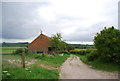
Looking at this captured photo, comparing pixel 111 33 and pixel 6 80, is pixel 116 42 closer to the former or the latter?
pixel 111 33

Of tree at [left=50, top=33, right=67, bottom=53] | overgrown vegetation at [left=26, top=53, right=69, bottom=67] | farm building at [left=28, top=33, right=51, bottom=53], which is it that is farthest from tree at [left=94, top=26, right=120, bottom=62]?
farm building at [left=28, top=33, right=51, bottom=53]

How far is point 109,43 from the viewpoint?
415 inches

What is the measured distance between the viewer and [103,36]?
11.1 metres

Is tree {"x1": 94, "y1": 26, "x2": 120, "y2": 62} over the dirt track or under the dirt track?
over

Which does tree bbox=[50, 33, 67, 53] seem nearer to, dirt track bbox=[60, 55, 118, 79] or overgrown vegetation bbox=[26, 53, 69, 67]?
overgrown vegetation bbox=[26, 53, 69, 67]

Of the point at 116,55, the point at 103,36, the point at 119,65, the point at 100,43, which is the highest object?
the point at 103,36

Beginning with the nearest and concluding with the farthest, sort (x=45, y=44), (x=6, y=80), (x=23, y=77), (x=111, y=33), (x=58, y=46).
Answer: (x=6, y=80)
(x=23, y=77)
(x=111, y=33)
(x=58, y=46)
(x=45, y=44)

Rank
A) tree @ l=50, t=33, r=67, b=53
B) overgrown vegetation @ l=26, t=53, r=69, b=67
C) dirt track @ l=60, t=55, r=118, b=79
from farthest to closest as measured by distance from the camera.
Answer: tree @ l=50, t=33, r=67, b=53, overgrown vegetation @ l=26, t=53, r=69, b=67, dirt track @ l=60, t=55, r=118, b=79

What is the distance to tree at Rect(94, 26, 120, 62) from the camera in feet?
33.4

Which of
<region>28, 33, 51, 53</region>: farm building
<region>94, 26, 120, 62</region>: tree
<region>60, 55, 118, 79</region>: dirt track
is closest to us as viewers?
<region>60, 55, 118, 79</region>: dirt track

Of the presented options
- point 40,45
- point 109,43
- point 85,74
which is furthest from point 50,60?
point 40,45

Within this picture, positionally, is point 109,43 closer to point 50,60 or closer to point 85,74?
point 85,74

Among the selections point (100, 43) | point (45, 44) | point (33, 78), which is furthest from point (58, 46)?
point (33, 78)

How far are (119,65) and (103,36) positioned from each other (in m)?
3.22
